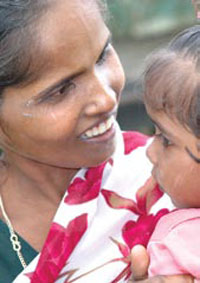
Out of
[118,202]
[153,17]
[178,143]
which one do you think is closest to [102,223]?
[118,202]

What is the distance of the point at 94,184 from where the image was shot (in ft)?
7.54

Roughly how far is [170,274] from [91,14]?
638mm

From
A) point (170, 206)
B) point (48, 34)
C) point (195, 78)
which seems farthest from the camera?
point (170, 206)

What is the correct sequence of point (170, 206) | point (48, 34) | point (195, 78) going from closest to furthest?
point (195, 78) → point (48, 34) → point (170, 206)

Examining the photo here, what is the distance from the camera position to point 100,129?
214 cm

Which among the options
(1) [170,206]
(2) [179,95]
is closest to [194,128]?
(2) [179,95]

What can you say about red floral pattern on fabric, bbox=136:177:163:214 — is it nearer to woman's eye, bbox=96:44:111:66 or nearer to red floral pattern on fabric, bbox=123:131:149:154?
red floral pattern on fabric, bbox=123:131:149:154

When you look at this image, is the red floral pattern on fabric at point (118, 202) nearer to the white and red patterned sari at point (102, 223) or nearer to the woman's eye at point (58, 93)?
the white and red patterned sari at point (102, 223)

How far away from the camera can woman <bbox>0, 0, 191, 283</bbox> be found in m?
2.07

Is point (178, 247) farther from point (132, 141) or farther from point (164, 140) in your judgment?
point (132, 141)

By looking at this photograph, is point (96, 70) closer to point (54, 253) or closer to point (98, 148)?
point (98, 148)

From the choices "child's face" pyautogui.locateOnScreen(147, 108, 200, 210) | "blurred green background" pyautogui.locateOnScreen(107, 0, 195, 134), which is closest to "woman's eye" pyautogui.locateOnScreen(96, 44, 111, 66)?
"child's face" pyautogui.locateOnScreen(147, 108, 200, 210)

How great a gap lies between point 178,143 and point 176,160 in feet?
0.13

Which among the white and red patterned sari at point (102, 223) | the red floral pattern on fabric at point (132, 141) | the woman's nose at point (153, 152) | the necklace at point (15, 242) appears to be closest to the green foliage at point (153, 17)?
the red floral pattern on fabric at point (132, 141)
